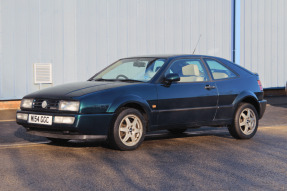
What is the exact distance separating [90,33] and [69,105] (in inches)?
342

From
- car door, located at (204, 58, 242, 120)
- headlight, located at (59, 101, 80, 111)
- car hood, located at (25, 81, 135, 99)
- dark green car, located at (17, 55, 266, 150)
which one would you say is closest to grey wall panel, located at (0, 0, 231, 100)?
dark green car, located at (17, 55, 266, 150)

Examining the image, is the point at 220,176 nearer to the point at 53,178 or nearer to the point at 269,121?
the point at 53,178

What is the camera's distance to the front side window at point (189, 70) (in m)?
8.30

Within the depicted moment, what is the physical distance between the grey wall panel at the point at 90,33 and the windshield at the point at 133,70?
6.13 metres

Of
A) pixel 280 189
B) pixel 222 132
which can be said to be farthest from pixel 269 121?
pixel 280 189

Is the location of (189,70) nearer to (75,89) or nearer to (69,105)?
(75,89)

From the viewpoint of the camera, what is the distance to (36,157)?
696 cm

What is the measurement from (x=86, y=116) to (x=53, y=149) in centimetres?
96

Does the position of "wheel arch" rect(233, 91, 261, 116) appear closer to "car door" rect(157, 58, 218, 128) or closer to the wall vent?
"car door" rect(157, 58, 218, 128)

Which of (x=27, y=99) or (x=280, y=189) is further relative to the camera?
(x=27, y=99)

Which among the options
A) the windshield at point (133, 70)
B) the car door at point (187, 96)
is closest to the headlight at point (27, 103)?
the windshield at point (133, 70)

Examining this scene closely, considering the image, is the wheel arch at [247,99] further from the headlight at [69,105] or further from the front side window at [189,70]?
the headlight at [69,105]

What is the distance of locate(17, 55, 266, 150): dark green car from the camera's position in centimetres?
715

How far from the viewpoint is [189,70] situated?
845 cm
